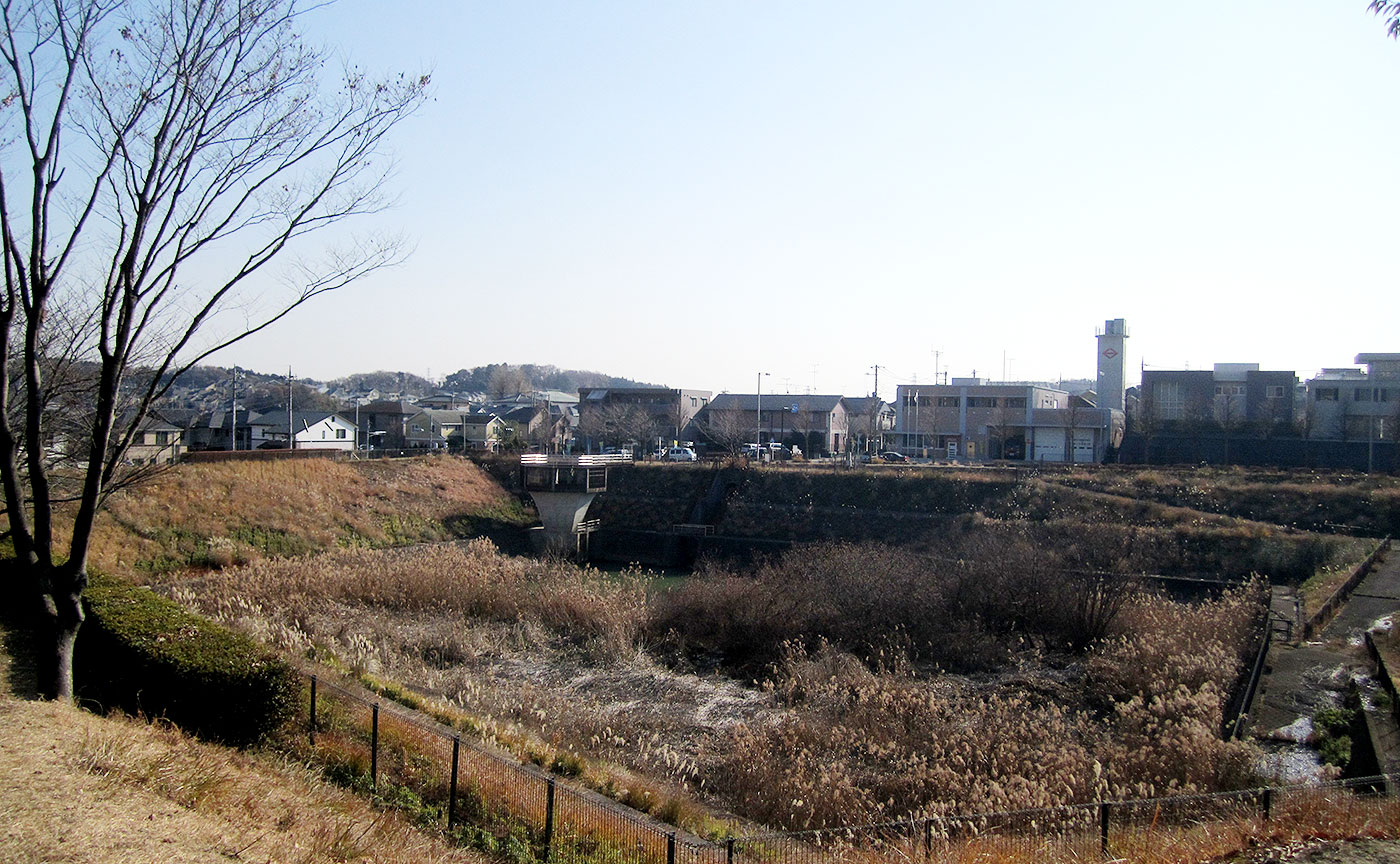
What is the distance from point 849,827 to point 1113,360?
78.5m

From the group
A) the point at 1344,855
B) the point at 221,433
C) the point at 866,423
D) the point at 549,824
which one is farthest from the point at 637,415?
the point at 1344,855

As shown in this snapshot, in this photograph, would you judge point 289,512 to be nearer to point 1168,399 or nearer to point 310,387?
point 1168,399

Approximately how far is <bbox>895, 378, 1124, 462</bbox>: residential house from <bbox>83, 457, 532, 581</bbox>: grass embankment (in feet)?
105

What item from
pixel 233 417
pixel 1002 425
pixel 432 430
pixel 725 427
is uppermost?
pixel 1002 425

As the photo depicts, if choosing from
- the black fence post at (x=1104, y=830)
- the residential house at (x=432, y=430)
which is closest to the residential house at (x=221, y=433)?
the residential house at (x=432, y=430)

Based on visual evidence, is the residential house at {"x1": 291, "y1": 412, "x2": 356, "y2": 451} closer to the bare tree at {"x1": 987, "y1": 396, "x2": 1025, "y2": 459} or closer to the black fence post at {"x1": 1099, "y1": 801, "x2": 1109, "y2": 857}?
the bare tree at {"x1": 987, "y1": 396, "x2": 1025, "y2": 459}

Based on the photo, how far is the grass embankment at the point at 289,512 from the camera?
86.9 ft

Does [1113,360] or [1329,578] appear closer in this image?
[1329,578]

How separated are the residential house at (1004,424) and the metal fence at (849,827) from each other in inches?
2006

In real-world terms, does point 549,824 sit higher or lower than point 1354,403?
lower

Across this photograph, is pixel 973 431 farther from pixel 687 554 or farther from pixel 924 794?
pixel 924 794

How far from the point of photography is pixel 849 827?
8680 mm

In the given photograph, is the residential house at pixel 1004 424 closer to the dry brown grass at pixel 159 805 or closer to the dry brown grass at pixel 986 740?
the dry brown grass at pixel 986 740

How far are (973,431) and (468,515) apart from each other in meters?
38.5
